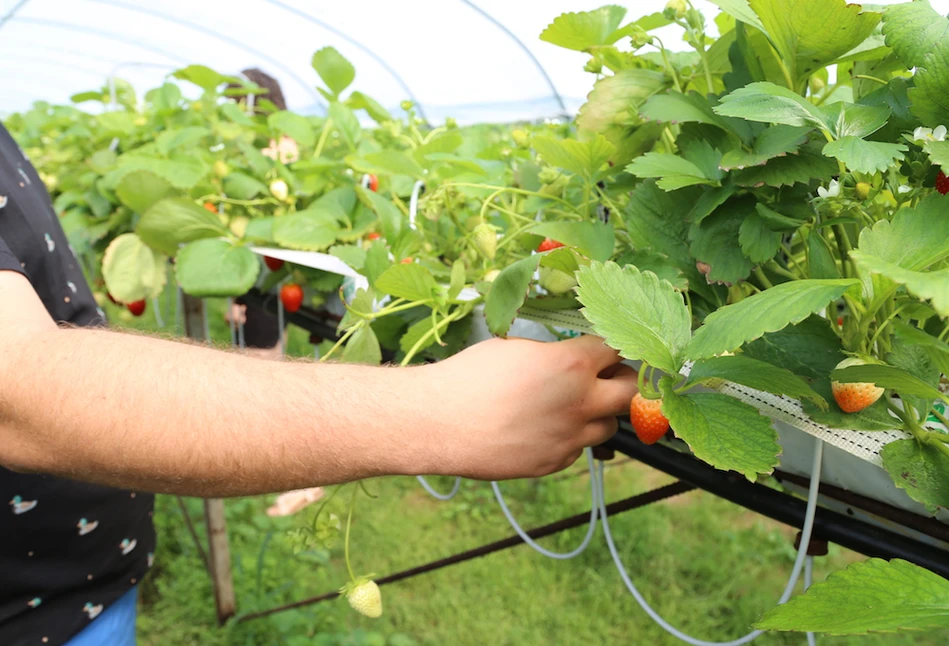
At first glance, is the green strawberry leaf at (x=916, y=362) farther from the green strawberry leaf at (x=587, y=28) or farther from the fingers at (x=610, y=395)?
the green strawberry leaf at (x=587, y=28)

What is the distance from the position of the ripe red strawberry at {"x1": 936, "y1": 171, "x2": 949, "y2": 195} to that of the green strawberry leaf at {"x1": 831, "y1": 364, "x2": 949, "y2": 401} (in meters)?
0.10

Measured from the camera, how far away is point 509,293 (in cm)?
46

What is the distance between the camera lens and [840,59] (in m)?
0.41

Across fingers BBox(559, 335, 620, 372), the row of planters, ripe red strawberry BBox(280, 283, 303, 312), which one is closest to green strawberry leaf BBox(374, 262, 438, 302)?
the row of planters

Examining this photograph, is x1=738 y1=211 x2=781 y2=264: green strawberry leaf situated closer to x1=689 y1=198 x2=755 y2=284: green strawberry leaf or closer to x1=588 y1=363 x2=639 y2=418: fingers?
x1=689 y1=198 x2=755 y2=284: green strawberry leaf

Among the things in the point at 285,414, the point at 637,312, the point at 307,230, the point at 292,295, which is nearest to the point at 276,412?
the point at 285,414

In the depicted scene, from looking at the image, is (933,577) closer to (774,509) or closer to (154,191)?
(774,509)

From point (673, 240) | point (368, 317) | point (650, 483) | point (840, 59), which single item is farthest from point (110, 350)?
point (650, 483)

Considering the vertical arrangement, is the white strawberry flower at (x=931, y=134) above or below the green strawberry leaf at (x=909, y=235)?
above

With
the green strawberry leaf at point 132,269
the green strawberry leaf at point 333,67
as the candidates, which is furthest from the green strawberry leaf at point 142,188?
the green strawberry leaf at point 333,67

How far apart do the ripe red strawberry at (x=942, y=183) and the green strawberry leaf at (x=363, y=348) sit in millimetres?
401

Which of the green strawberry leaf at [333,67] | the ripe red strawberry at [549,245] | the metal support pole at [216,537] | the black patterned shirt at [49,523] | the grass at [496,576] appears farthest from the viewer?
the grass at [496,576]

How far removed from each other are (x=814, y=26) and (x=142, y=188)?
A: 934 mm

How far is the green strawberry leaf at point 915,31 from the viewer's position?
12.7 inches
